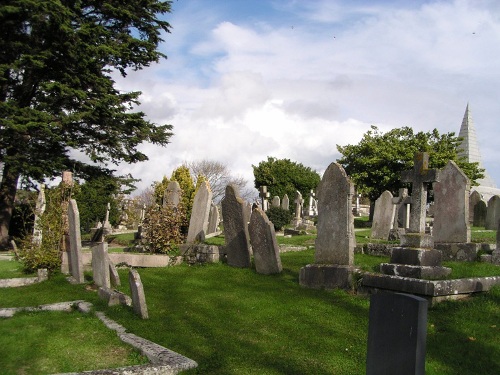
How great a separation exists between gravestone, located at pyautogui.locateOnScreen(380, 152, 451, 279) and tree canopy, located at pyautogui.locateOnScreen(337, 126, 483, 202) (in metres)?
25.2

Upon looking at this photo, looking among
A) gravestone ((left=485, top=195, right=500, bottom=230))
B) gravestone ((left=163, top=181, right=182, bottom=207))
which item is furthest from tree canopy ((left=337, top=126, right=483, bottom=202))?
gravestone ((left=163, top=181, right=182, bottom=207))

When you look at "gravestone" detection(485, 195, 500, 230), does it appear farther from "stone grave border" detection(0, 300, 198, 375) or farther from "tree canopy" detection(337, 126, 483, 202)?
"stone grave border" detection(0, 300, 198, 375)

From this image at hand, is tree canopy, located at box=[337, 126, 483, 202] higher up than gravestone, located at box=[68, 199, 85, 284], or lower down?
higher up

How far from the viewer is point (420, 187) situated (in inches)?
348

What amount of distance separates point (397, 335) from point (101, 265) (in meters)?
7.32

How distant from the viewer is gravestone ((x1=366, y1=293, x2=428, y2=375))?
2973 mm

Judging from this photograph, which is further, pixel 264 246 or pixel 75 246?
pixel 75 246

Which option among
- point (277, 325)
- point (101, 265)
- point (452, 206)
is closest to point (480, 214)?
point (452, 206)

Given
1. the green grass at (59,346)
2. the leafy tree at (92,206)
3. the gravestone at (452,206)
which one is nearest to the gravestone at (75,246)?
the green grass at (59,346)

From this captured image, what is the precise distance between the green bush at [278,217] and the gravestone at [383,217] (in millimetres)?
9886

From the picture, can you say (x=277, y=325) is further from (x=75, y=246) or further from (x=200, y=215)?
(x=200, y=215)

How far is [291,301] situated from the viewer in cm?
777

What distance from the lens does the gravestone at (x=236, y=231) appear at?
11375 mm

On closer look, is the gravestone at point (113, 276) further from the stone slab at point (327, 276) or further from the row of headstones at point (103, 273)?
the stone slab at point (327, 276)
